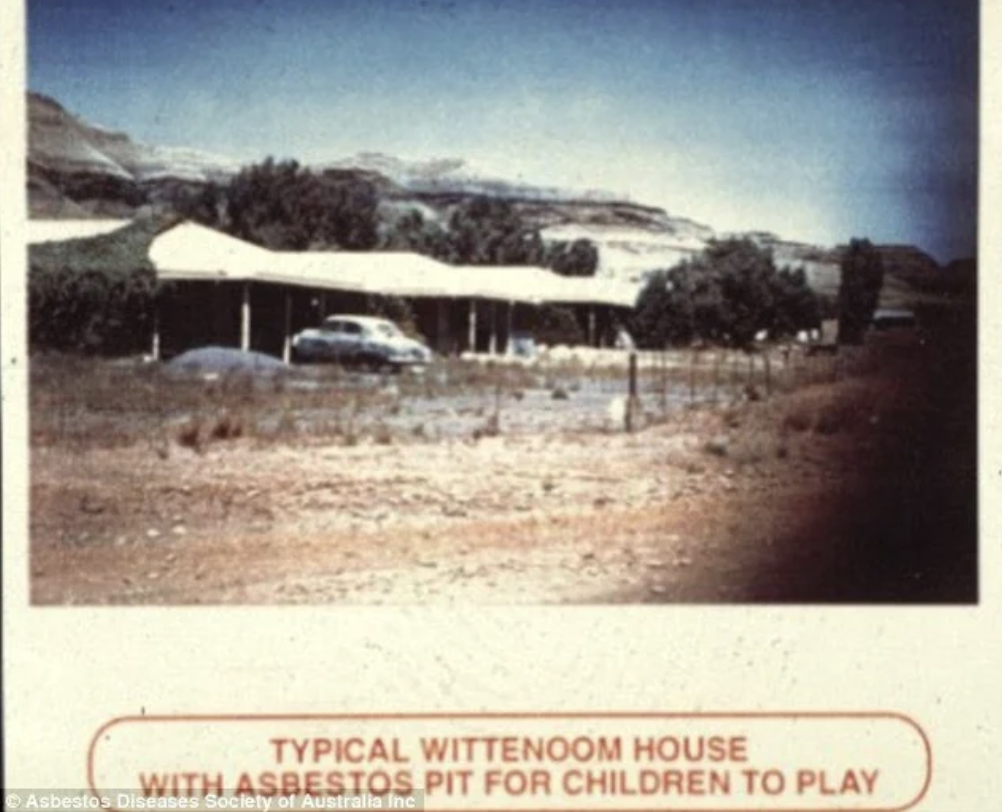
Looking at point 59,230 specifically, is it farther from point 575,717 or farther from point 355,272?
point 575,717

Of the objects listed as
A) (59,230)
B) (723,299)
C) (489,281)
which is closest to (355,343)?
(489,281)

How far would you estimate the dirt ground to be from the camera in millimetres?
2645

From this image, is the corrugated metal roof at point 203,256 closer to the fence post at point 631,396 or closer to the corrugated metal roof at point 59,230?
the corrugated metal roof at point 59,230

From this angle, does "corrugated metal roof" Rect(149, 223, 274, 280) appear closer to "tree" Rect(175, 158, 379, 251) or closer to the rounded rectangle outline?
"tree" Rect(175, 158, 379, 251)

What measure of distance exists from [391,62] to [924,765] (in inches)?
58.2

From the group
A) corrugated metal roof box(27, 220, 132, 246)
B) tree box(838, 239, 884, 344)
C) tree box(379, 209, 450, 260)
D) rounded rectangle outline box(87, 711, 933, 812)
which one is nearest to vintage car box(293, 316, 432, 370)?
tree box(379, 209, 450, 260)

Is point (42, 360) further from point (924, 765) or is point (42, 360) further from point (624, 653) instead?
point (924, 765)

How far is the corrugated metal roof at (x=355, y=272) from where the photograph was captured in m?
2.69

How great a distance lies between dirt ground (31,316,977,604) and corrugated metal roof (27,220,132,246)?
353 mm

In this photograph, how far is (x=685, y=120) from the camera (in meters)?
2.69

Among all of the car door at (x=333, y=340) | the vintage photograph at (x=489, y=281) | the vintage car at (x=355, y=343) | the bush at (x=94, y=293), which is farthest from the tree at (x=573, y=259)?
the bush at (x=94, y=293)

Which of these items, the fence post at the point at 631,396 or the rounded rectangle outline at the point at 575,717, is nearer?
the rounded rectangle outline at the point at 575,717

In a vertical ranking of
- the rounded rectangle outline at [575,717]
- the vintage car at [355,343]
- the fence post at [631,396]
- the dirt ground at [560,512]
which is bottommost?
the rounded rectangle outline at [575,717]

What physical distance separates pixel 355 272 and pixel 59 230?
501mm
